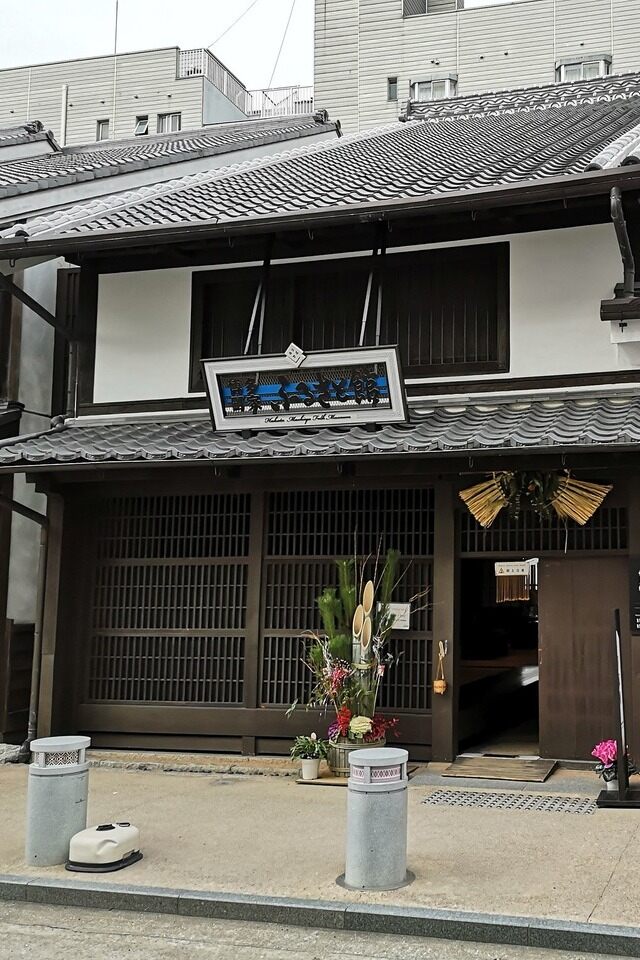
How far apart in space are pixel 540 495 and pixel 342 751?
3.39 metres

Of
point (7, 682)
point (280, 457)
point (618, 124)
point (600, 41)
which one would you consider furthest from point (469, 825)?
point (600, 41)

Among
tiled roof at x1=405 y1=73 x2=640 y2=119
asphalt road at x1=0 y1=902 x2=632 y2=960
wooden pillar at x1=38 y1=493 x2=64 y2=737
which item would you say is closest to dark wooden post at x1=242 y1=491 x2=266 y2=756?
wooden pillar at x1=38 y1=493 x2=64 y2=737

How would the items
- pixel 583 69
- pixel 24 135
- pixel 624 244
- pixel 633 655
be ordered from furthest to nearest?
pixel 583 69 → pixel 24 135 → pixel 633 655 → pixel 624 244

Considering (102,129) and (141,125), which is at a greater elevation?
(102,129)

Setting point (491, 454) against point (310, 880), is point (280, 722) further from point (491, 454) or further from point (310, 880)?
point (310, 880)

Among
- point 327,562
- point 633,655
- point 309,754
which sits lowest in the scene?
point 309,754

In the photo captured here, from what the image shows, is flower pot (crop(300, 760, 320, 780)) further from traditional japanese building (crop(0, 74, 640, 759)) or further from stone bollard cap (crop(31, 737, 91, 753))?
stone bollard cap (crop(31, 737, 91, 753))

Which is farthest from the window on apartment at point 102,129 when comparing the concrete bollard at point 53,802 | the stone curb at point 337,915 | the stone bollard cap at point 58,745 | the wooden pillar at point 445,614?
the stone curb at point 337,915

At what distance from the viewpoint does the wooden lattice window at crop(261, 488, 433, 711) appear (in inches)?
450

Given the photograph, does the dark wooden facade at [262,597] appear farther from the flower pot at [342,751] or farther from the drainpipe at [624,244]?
the drainpipe at [624,244]

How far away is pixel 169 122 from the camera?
41219mm

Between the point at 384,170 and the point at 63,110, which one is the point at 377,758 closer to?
the point at 384,170

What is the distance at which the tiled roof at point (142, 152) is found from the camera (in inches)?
642

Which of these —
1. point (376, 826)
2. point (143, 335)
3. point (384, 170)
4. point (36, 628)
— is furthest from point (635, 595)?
point (36, 628)
